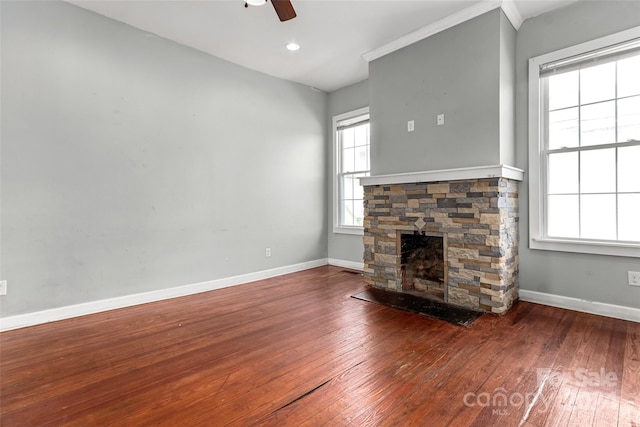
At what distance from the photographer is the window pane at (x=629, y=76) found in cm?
255

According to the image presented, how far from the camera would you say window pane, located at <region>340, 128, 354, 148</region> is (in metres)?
4.86

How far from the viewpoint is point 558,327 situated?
2398mm

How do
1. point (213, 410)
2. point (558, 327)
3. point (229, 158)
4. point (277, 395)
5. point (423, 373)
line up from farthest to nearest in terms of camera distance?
point (229, 158), point (558, 327), point (423, 373), point (277, 395), point (213, 410)

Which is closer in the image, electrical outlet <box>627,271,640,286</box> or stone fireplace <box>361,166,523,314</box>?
electrical outlet <box>627,271,640,286</box>

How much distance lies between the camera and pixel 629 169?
258 cm

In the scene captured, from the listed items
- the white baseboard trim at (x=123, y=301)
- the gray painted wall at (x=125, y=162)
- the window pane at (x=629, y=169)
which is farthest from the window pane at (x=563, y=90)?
the white baseboard trim at (x=123, y=301)

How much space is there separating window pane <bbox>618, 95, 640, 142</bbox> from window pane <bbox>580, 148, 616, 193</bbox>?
145mm

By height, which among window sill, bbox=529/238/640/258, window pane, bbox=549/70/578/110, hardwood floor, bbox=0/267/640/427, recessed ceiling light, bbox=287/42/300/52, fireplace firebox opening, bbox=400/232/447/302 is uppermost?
recessed ceiling light, bbox=287/42/300/52

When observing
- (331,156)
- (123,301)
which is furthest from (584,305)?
(123,301)

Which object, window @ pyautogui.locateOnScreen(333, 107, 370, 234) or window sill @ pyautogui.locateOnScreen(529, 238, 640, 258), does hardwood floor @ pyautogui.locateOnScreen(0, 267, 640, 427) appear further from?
window @ pyautogui.locateOnScreen(333, 107, 370, 234)

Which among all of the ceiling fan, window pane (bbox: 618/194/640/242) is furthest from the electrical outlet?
the ceiling fan

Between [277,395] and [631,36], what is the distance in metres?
3.83

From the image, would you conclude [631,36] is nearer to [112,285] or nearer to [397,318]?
[397,318]

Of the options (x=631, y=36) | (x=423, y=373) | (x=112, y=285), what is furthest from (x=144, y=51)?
(x=631, y=36)
